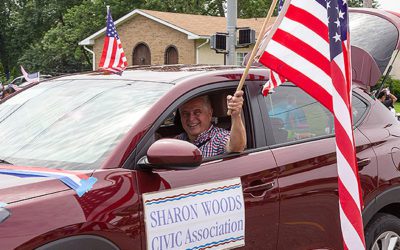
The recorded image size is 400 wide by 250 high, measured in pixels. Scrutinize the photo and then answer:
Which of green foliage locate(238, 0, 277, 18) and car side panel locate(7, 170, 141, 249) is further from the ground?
green foliage locate(238, 0, 277, 18)

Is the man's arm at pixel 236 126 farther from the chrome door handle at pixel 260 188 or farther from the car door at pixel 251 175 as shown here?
the chrome door handle at pixel 260 188

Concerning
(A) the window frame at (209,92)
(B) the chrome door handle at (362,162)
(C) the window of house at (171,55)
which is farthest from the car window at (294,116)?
(C) the window of house at (171,55)

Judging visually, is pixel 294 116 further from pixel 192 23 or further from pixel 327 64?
pixel 192 23

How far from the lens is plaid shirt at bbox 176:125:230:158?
3.76 metres

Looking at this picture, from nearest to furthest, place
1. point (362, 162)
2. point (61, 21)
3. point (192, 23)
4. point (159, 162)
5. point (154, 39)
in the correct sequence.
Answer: point (159, 162)
point (362, 162)
point (192, 23)
point (154, 39)
point (61, 21)

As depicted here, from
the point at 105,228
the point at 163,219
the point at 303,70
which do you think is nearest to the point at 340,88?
the point at 303,70

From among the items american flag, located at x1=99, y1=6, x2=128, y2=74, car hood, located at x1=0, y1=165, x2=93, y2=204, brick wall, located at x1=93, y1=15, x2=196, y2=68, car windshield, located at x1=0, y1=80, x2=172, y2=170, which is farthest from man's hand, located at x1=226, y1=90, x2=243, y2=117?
brick wall, located at x1=93, y1=15, x2=196, y2=68

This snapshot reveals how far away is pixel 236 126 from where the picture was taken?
353 centimetres

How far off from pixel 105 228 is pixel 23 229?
0.40 meters

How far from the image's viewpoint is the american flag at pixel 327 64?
10.2ft

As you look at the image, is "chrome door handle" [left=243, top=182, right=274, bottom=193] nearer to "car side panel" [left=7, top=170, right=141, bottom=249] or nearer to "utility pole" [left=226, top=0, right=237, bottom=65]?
"car side panel" [left=7, top=170, right=141, bottom=249]

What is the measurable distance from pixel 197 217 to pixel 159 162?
391mm

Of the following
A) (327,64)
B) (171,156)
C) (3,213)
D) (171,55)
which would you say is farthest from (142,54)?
(3,213)

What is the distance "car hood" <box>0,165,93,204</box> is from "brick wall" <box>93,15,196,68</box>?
3094 centimetres
